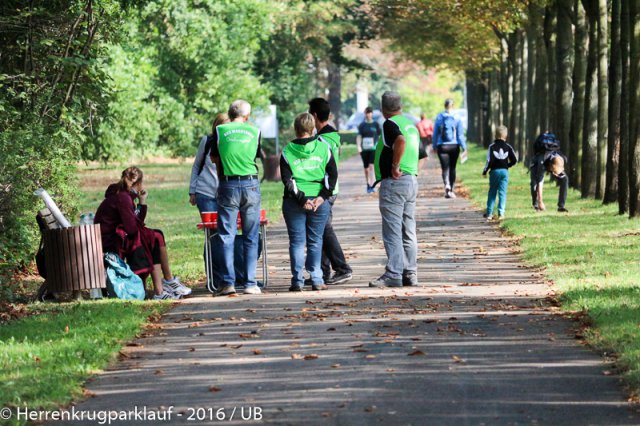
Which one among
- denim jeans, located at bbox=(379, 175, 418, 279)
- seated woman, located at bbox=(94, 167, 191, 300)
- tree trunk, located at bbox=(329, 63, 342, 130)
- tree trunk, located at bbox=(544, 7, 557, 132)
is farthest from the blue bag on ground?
tree trunk, located at bbox=(329, 63, 342, 130)

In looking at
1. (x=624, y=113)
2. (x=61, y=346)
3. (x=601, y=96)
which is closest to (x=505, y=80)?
(x=601, y=96)

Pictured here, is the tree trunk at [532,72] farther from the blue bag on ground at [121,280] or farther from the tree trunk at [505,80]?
the blue bag on ground at [121,280]

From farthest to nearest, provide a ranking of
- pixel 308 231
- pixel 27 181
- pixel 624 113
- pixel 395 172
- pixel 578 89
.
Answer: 1. pixel 578 89
2. pixel 624 113
3. pixel 27 181
4. pixel 308 231
5. pixel 395 172

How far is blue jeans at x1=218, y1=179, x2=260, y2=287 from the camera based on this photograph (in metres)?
14.3

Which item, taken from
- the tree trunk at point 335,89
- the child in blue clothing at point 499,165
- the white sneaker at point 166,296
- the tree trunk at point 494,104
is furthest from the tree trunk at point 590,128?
the tree trunk at point 335,89

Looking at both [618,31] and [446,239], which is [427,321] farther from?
[618,31]

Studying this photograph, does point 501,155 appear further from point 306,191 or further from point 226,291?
point 226,291

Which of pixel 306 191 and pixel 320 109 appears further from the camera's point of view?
pixel 320 109

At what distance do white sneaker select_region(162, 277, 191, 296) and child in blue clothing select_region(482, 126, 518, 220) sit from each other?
1016 centimetres

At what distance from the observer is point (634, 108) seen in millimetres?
22047

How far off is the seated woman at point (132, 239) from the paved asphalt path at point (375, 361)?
16.8 inches

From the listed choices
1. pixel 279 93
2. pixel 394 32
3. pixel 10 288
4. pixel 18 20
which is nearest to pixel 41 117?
pixel 18 20

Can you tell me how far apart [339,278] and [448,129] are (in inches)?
569

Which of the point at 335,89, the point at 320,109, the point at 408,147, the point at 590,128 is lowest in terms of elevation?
the point at 590,128
